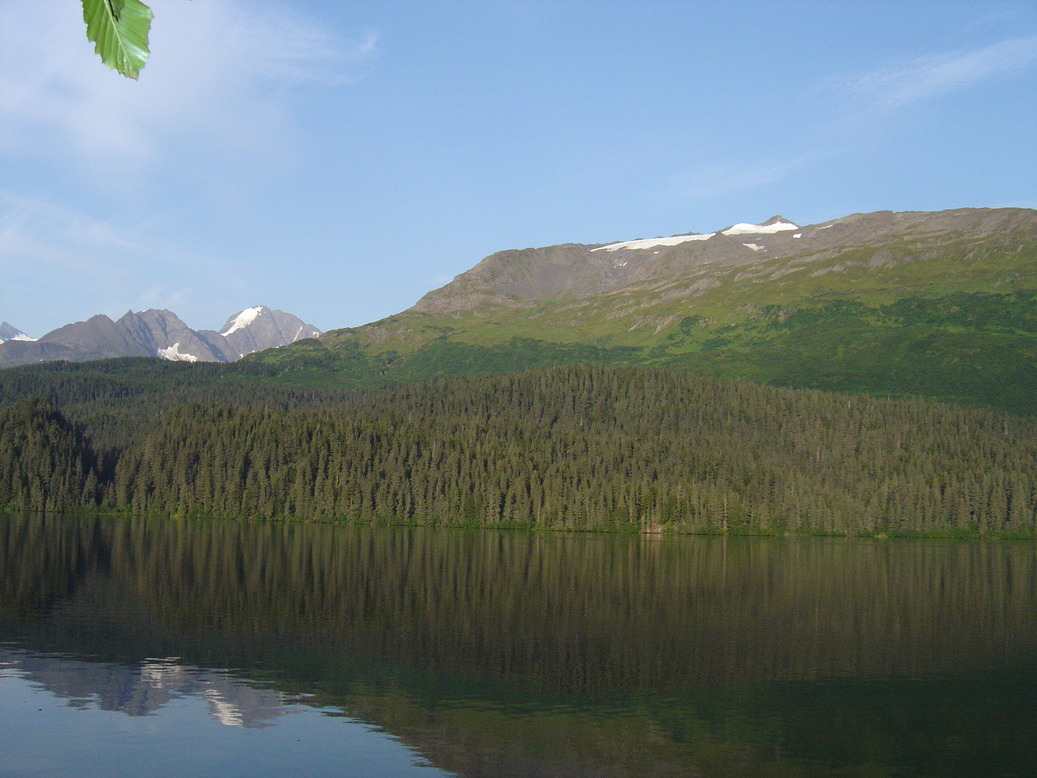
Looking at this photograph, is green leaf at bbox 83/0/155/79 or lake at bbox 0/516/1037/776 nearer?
green leaf at bbox 83/0/155/79

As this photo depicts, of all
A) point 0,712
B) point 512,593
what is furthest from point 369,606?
point 0,712

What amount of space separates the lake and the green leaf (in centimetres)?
3859

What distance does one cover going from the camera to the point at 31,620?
6950 centimetres

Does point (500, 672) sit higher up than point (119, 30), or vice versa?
point (119, 30)

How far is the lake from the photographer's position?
135ft

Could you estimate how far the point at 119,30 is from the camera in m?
4.38

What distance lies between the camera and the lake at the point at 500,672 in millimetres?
41250

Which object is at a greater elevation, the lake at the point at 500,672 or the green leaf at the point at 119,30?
the green leaf at the point at 119,30

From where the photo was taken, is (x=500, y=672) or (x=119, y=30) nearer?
(x=119, y=30)

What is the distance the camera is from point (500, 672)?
183 ft

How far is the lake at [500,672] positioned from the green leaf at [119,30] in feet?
127

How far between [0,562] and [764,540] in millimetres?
150307

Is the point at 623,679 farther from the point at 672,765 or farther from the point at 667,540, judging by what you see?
the point at 667,540

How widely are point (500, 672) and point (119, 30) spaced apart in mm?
55144
